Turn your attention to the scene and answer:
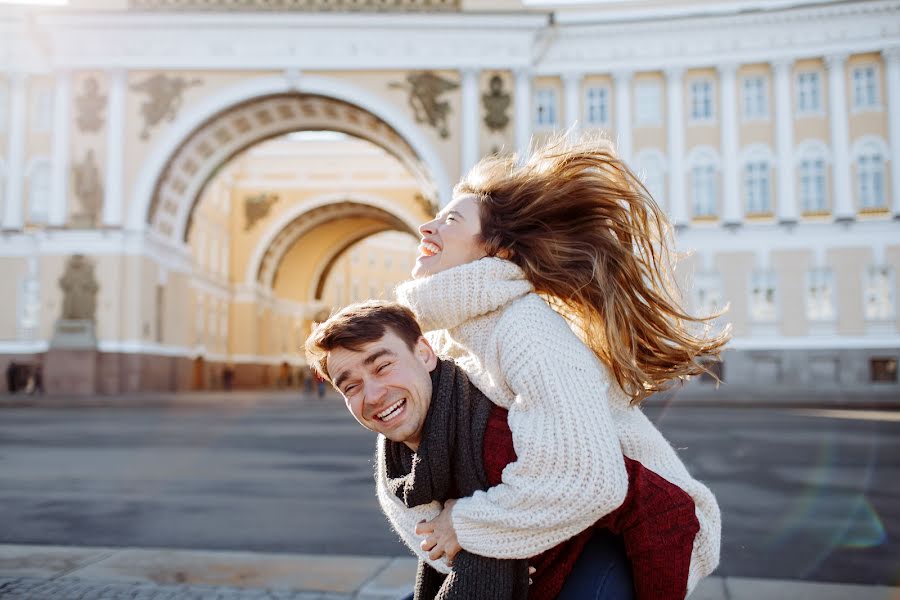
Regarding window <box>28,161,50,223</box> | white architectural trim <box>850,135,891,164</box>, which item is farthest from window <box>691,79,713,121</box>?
window <box>28,161,50,223</box>

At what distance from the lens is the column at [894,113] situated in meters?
29.3

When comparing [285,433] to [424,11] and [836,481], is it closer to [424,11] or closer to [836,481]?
[836,481]

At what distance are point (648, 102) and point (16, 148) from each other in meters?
23.2

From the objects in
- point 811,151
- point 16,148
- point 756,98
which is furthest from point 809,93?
point 16,148

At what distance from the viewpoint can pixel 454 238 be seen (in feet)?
7.19

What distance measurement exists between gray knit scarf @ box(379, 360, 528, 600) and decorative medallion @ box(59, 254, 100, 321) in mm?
28275

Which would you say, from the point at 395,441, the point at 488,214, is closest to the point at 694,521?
the point at 395,441

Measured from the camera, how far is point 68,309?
91.1 feet

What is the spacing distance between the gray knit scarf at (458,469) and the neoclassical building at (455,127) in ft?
89.2

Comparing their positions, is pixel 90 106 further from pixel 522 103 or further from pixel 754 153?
pixel 754 153

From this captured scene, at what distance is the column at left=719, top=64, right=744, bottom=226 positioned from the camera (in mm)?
30500

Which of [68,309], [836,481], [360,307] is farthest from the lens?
[68,309]

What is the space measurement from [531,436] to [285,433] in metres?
12.6

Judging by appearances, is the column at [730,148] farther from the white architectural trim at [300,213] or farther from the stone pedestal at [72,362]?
the stone pedestal at [72,362]
